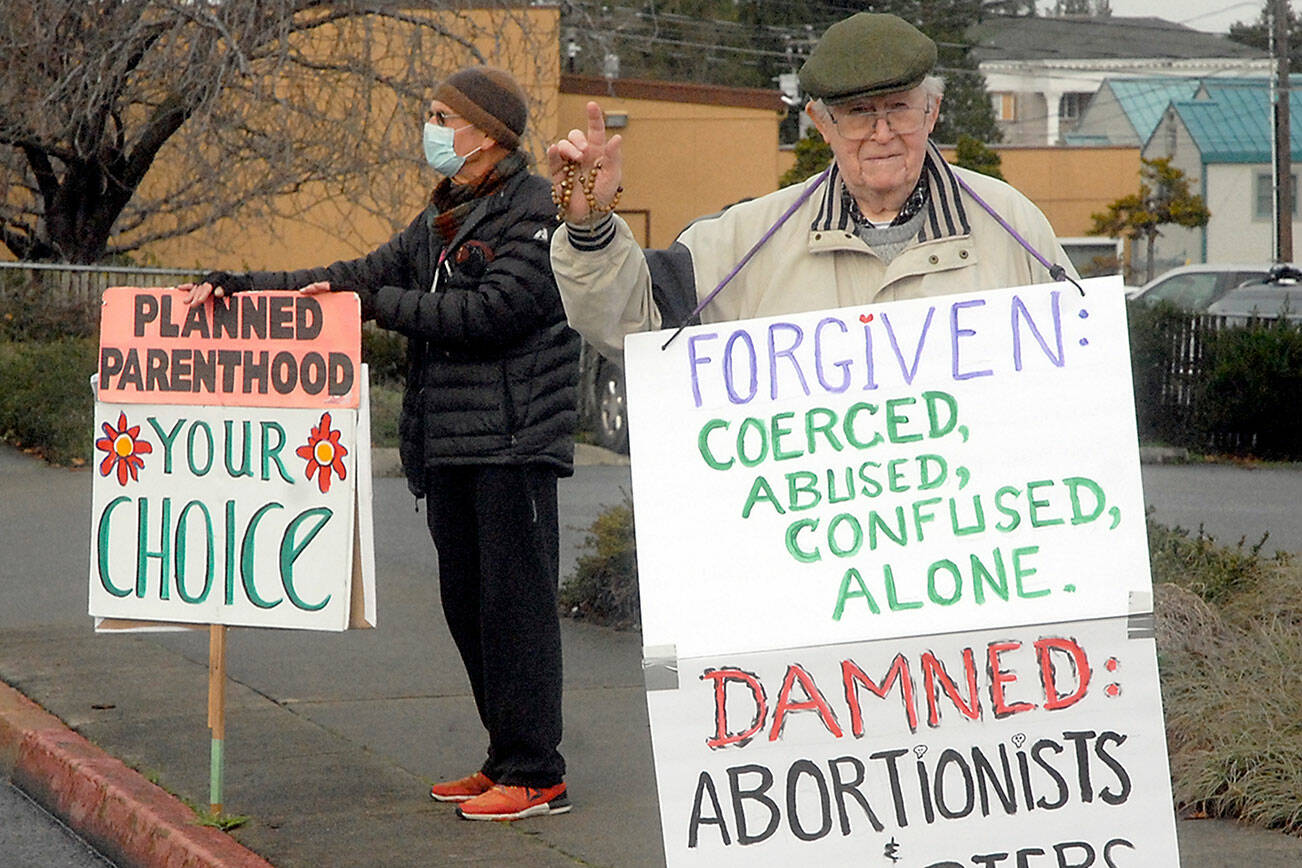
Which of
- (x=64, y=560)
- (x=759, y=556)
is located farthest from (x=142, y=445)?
(x=64, y=560)

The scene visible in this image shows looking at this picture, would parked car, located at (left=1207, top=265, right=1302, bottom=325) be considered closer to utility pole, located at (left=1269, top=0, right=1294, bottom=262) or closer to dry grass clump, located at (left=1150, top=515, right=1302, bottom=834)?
utility pole, located at (left=1269, top=0, right=1294, bottom=262)

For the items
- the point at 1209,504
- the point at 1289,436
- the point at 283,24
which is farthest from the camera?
the point at 1289,436

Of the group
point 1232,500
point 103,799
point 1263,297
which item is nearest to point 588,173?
point 103,799

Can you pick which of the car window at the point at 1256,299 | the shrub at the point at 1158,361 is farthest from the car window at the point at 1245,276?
the shrub at the point at 1158,361

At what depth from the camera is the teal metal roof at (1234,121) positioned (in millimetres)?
54438

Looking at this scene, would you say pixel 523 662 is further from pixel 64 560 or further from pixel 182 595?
pixel 64 560

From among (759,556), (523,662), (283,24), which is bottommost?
(523,662)

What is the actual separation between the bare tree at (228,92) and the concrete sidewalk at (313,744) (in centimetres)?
Answer: 617

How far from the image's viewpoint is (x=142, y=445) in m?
4.89

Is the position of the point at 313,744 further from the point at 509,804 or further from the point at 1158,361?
the point at 1158,361

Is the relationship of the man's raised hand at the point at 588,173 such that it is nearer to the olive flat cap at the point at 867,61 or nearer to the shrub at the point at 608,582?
the olive flat cap at the point at 867,61

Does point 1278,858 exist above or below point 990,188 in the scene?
below

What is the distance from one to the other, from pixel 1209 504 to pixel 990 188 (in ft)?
31.2

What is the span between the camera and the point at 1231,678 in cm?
530
